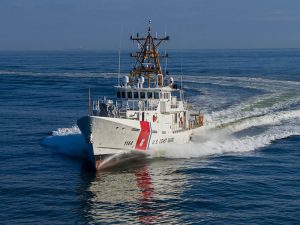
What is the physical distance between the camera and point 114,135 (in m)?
39.7

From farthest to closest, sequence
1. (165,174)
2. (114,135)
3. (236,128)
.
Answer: (236,128) < (114,135) < (165,174)

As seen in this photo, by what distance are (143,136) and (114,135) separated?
9.67ft

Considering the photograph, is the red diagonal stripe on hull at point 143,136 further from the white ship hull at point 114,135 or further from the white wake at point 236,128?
the white wake at point 236,128

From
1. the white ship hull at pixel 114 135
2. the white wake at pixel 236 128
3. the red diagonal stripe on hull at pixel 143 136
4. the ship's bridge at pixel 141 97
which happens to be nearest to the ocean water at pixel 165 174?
the white wake at pixel 236 128

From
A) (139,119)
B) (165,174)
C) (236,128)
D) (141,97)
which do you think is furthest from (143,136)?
(236,128)

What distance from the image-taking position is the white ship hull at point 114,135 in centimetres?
3866

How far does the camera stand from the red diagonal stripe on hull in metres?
41.2

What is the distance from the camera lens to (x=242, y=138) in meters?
53.1

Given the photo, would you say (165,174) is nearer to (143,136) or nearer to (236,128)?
(143,136)

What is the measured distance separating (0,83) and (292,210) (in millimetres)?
85168

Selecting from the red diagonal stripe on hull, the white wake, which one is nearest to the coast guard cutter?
the red diagonal stripe on hull

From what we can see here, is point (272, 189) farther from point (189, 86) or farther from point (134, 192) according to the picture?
point (189, 86)

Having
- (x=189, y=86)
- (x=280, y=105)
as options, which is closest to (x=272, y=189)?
(x=280, y=105)

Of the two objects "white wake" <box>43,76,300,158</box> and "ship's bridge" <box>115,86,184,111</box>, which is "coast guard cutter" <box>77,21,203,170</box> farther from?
"white wake" <box>43,76,300,158</box>
